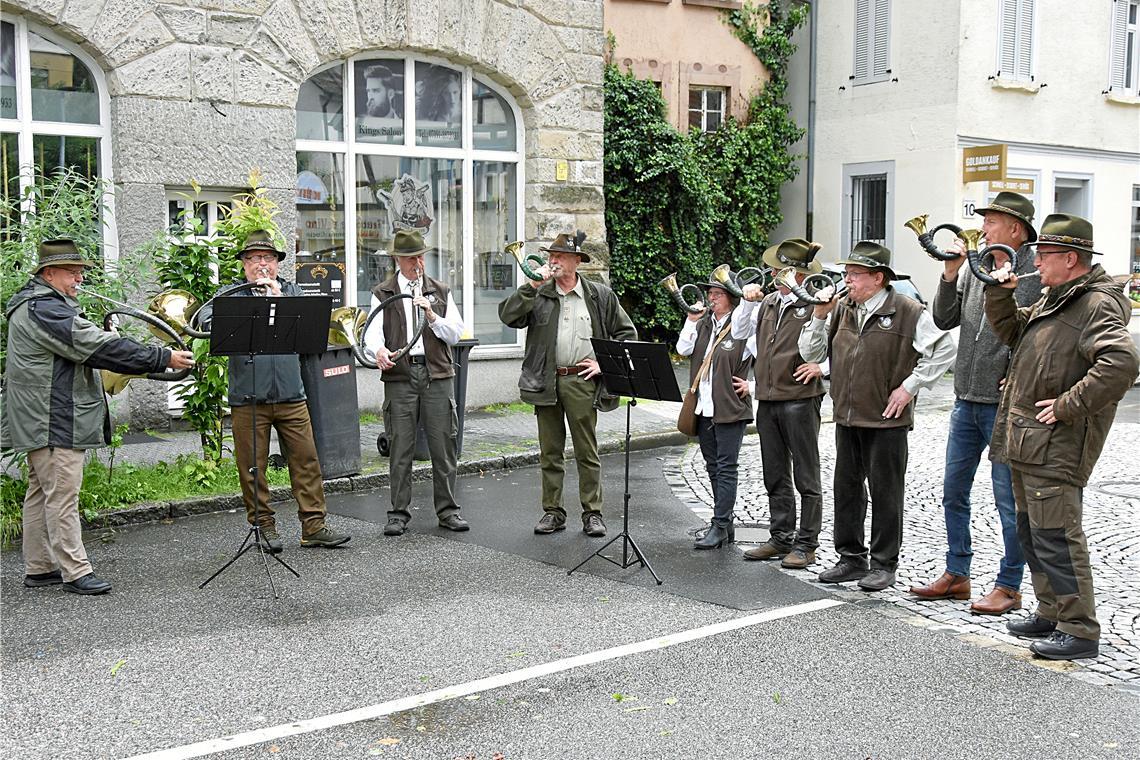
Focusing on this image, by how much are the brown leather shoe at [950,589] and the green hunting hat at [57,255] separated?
5.30 metres

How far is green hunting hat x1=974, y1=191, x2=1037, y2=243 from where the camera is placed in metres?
6.51

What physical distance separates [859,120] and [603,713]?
17.5 m

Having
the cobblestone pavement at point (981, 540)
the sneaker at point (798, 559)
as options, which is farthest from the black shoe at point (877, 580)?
the sneaker at point (798, 559)

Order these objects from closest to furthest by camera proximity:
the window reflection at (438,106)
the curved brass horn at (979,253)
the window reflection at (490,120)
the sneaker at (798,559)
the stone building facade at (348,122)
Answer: the curved brass horn at (979,253)
the sneaker at (798,559)
the stone building facade at (348,122)
the window reflection at (438,106)
the window reflection at (490,120)

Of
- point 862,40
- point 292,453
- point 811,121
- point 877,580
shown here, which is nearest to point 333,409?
point 292,453

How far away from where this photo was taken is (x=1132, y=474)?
11094 mm

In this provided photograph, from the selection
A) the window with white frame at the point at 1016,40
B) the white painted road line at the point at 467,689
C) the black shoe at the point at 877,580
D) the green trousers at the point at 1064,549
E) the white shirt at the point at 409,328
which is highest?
the window with white frame at the point at 1016,40

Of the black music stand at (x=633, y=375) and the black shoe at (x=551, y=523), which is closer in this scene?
the black music stand at (x=633, y=375)

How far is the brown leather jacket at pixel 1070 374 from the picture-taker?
5.72m

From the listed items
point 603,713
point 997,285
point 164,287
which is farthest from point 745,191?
point 603,713

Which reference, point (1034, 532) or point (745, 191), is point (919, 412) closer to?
point (745, 191)

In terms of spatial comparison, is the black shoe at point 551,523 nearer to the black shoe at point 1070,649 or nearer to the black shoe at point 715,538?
the black shoe at point 715,538

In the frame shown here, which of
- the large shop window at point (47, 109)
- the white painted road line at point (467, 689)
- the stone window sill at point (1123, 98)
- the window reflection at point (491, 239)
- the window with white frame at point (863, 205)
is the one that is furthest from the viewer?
the stone window sill at point (1123, 98)

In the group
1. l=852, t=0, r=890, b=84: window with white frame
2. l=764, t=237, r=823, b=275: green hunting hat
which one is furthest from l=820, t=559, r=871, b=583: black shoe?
l=852, t=0, r=890, b=84: window with white frame
